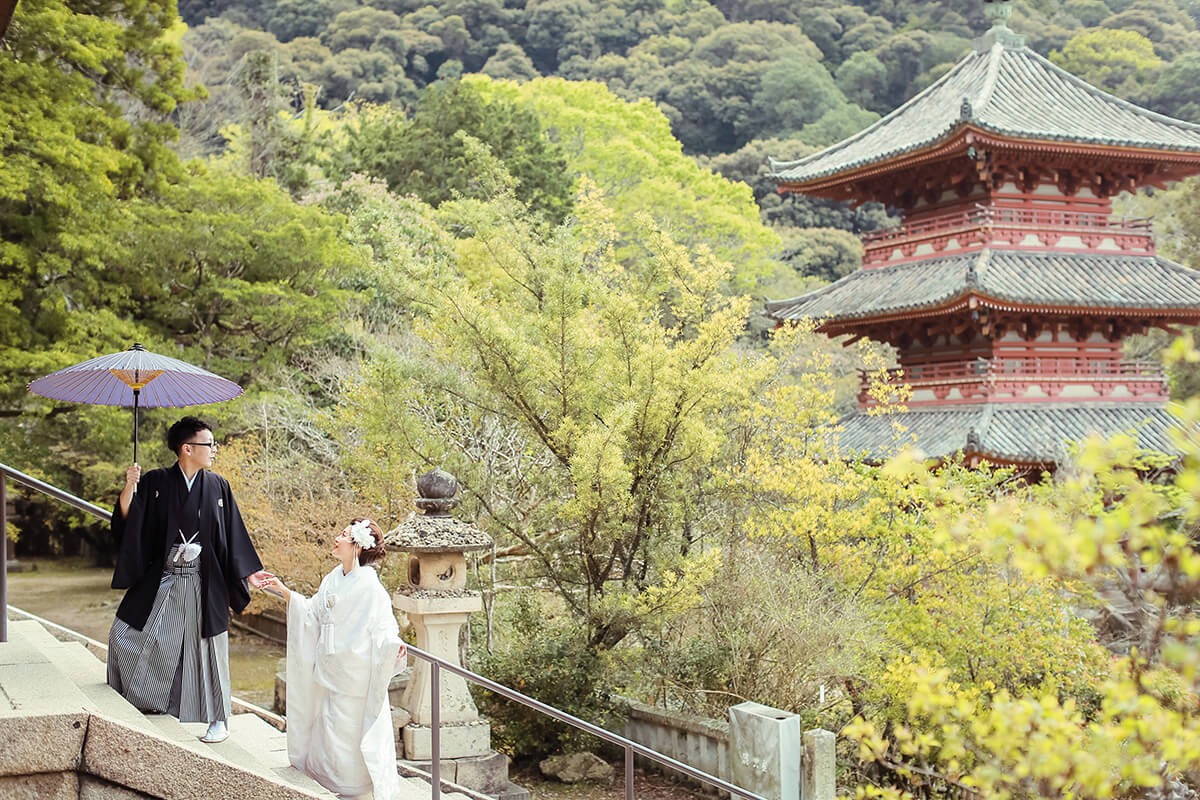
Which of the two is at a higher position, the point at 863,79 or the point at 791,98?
the point at 863,79

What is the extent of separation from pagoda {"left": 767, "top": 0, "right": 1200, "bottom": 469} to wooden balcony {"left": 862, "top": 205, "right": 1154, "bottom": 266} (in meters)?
0.03

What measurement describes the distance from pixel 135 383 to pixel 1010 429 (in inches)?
479

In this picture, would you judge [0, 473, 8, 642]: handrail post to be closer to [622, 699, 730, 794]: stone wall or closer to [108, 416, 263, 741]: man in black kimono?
[108, 416, 263, 741]: man in black kimono

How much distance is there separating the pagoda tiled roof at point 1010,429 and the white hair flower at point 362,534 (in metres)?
9.68

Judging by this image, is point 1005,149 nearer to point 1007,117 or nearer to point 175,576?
point 1007,117

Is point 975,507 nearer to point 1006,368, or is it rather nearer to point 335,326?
point 1006,368

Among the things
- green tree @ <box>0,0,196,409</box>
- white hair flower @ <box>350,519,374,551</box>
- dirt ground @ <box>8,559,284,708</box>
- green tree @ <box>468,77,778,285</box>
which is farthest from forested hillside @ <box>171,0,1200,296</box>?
white hair flower @ <box>350,519,374,551</box>

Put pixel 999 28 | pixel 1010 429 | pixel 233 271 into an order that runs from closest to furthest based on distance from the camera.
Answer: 1. pixel 1010 429
2. pixel 233 271
3. pixel 999 28

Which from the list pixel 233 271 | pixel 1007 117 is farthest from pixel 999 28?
pixel 233 271

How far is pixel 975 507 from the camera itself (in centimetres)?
1033

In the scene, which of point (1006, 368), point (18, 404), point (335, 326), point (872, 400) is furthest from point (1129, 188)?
point (18, 404)

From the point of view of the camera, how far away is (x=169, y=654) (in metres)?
5.40

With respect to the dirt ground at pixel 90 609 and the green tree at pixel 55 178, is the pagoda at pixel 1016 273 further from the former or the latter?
the green tree at pixel 55 178

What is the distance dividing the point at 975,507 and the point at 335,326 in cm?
1158
